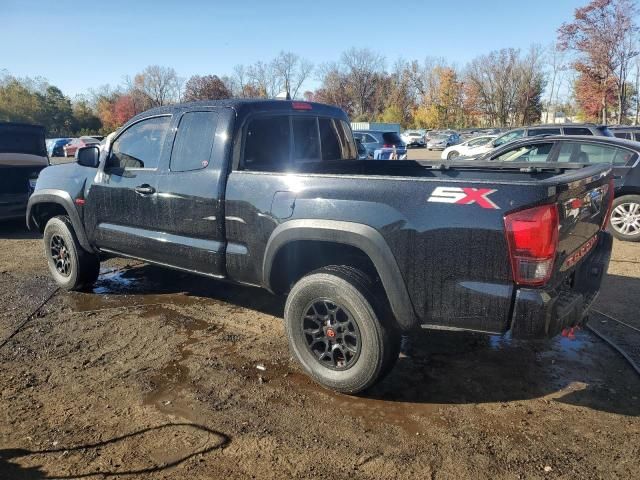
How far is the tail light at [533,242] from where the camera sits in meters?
2.60

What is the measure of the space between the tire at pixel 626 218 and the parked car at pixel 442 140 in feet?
106

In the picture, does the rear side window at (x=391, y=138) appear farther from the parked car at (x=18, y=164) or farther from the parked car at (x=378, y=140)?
the parked car at (x=18, y=164)

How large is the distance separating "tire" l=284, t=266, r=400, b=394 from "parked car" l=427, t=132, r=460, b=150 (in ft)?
123

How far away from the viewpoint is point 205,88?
231 ft

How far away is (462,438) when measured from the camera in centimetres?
291

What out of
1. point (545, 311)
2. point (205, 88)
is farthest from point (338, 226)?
point (205, 88)

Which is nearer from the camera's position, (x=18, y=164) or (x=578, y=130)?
(x=18, y=164)

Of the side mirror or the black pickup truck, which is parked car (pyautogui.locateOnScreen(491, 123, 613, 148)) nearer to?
the black pickup truck

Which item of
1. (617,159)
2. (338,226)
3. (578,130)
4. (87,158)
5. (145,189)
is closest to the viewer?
(338,226)

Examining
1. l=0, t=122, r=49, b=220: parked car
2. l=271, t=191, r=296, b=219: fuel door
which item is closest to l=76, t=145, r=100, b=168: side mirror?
l=271, t=191, r=296, b=219: fuel door

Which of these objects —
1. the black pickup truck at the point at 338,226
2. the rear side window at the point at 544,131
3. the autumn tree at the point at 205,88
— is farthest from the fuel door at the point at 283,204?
the autumn tree at the point at 205,88

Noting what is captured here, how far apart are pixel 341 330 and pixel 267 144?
173cm

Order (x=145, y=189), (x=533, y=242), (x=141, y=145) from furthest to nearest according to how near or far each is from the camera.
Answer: (x=141, y=145), (x=145, y=189), (x=533, y=242)

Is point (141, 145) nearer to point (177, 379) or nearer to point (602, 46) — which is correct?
point (177, 379)
